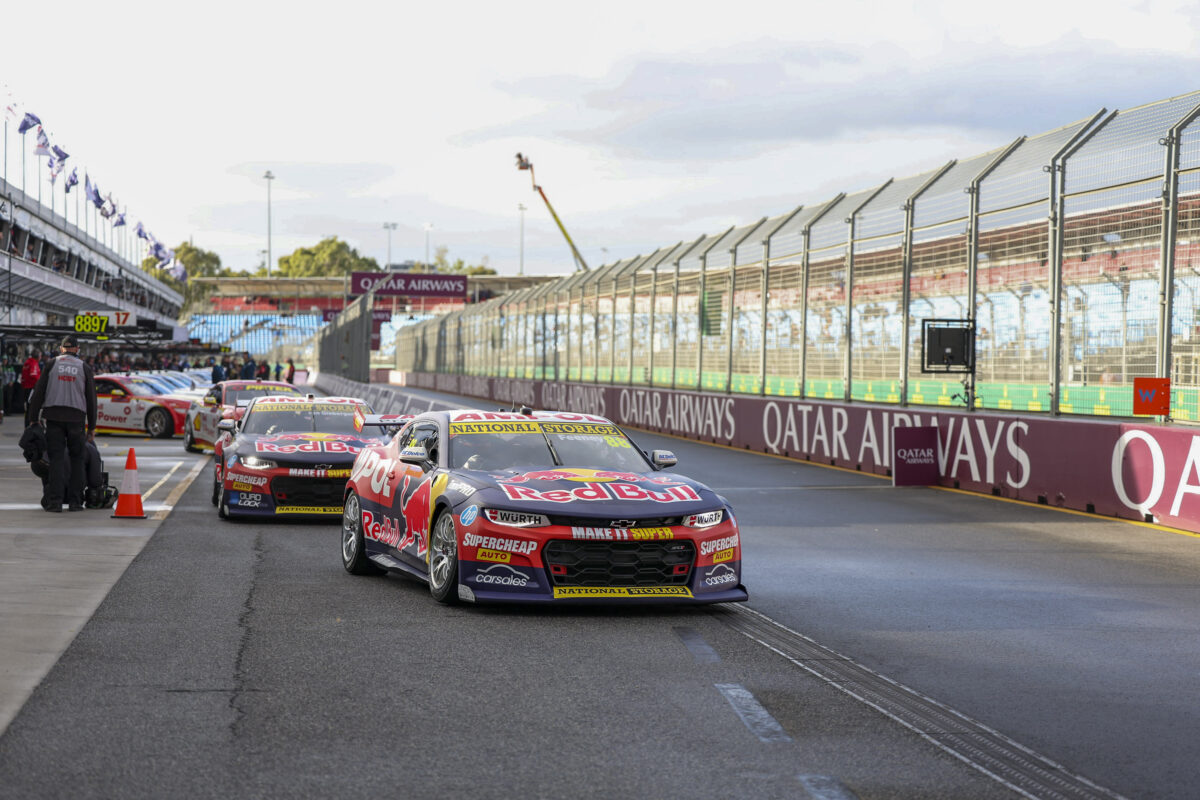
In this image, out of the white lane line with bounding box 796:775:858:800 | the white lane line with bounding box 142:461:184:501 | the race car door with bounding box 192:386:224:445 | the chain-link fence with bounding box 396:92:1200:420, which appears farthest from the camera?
the race car door with bounding box 192:386:224:445

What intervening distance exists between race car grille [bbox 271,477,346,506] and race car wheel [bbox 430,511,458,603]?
542 cm

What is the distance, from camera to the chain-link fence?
15.9m

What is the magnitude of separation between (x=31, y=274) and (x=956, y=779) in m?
50.2

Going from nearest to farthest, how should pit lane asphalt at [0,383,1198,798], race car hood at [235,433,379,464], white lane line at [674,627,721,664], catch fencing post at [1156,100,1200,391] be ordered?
pit lane asphalt at [0,383,1198,798]
white lane line at [674,627,721,664]
race car hood at [235,433,379,464]
catch fencing post at [1156,100,1200,391]

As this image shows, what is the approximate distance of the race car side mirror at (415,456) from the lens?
9.93 meters

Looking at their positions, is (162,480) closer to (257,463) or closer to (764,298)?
(257,463)

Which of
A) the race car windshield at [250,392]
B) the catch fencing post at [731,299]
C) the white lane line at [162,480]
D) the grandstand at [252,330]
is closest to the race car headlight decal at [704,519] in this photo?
the white lane line at [162,480]

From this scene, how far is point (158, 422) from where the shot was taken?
1283 inches

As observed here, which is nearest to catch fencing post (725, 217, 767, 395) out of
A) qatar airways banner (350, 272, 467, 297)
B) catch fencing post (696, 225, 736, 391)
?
catch fencing post (696, 225, 736, 391)

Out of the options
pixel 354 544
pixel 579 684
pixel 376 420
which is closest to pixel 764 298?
pixel 376 420

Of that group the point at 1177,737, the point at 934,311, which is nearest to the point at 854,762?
the point at 1177,737

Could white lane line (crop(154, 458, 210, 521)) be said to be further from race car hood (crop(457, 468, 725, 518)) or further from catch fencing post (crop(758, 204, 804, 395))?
catch fencing post (crop(758, 204, 804, 395))

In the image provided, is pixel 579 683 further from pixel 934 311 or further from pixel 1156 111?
pixel 934 311

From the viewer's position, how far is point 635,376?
3722cm
